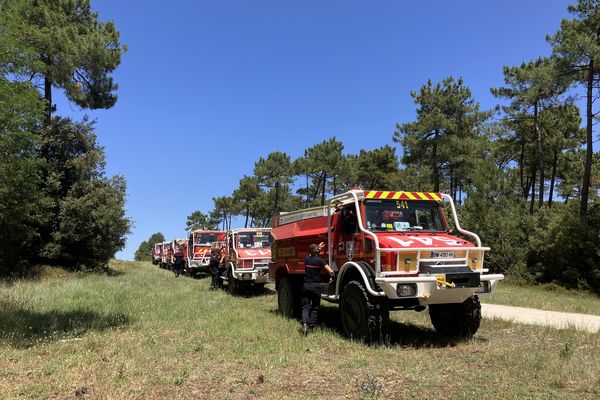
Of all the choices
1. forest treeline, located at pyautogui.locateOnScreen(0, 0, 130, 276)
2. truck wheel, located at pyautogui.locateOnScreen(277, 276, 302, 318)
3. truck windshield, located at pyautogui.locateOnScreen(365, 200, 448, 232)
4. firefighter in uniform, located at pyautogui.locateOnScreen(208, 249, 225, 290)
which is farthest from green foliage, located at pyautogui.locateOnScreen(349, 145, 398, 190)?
truck windshield, located at pyautogui.locateOnScreen(365, 200, 448, 232)

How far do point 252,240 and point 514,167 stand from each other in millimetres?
30261

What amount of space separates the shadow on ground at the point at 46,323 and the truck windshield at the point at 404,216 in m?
5.75

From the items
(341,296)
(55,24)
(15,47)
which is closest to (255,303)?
(341,296)

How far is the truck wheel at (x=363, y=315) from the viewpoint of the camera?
7637mm

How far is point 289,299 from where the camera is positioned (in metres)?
11.2

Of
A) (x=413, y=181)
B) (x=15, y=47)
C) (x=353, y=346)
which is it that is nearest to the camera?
(x=353, y=346)

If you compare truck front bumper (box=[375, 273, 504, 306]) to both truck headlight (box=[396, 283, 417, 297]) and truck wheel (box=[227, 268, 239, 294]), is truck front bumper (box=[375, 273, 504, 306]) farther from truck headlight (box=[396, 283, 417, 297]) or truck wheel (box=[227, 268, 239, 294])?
truck wheel (box=[227, 268, 239, 294])

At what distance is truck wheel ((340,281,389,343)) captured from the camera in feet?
25.1

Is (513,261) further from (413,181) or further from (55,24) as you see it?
(55,24)

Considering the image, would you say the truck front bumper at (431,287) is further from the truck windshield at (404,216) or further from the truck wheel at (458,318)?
the truck windshield at (404,216)

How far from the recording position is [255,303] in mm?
14297

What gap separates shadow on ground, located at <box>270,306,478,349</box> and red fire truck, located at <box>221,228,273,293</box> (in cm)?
527

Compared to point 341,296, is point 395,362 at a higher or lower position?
lower

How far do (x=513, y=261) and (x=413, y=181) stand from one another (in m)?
16.9
